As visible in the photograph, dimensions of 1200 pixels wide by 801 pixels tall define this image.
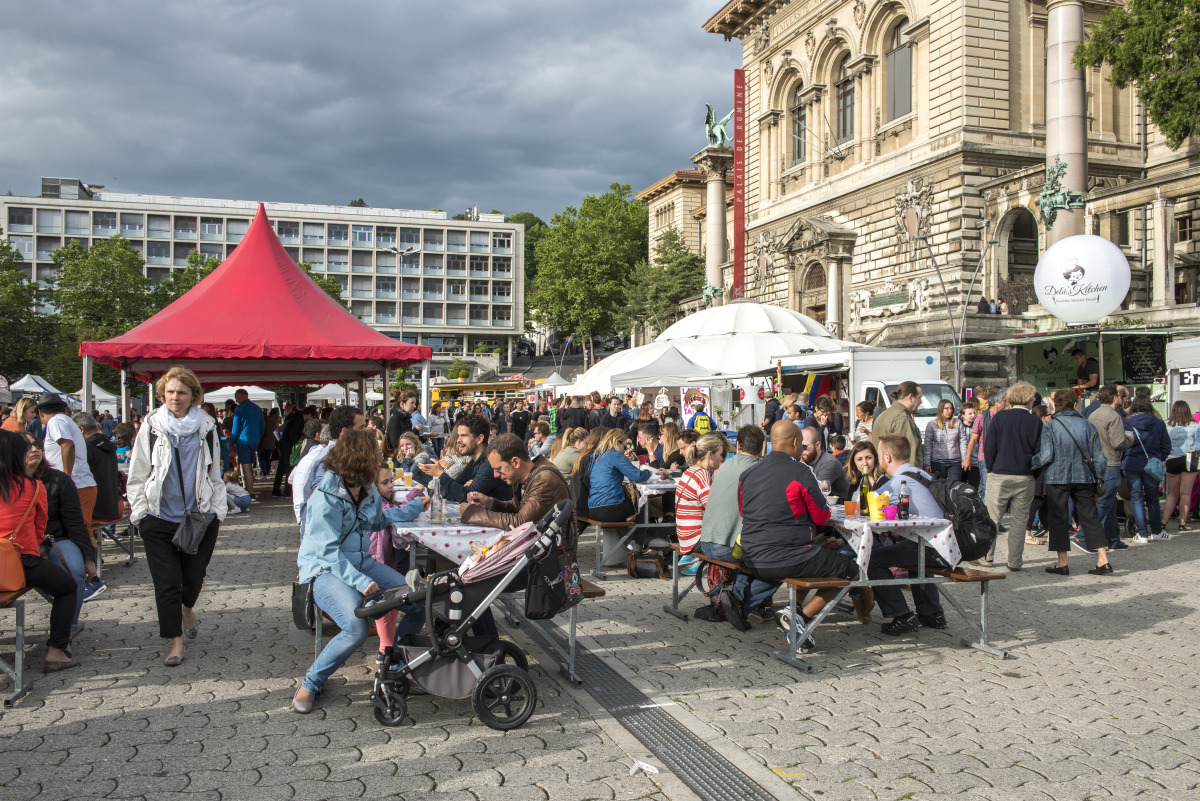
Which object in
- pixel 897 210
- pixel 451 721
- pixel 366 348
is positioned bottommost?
pixel 451 721

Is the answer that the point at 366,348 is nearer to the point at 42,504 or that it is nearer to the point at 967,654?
the point at 42,504

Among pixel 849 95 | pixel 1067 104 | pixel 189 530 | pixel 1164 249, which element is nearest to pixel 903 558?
pixel 189 530

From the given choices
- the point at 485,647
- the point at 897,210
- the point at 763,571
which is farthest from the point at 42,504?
the point at 897,210

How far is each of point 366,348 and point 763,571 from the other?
26.8 feet

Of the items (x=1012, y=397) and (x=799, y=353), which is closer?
(x=1012, y=397)

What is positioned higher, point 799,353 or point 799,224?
point 799,224

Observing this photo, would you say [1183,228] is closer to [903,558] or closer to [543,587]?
[903,558]

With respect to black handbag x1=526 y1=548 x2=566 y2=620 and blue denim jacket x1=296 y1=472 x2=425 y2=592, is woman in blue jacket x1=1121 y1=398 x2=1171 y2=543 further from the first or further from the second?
blue denim jacket x1=296 y1=472 x2=425 y2=592

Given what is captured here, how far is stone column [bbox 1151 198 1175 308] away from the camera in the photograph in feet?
73.6

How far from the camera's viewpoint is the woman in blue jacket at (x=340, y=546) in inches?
187

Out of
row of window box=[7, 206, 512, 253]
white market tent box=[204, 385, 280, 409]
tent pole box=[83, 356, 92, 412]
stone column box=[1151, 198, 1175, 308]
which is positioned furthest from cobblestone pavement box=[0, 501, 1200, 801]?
row of window box=[7, 206, 512, 253]

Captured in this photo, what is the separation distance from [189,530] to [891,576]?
4782mm

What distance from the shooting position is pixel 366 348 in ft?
41.0

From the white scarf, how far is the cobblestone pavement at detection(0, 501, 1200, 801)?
1.47 metres
